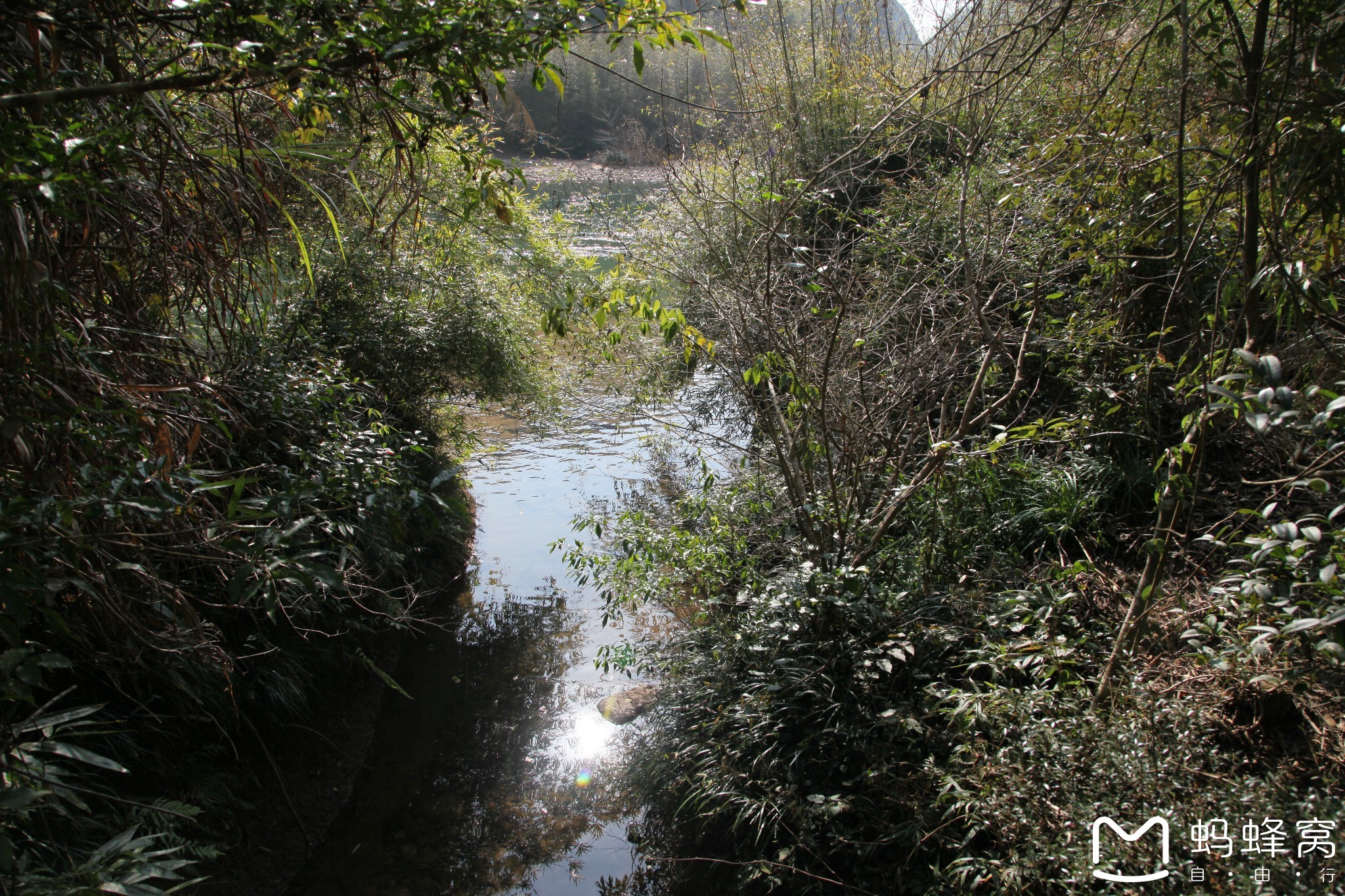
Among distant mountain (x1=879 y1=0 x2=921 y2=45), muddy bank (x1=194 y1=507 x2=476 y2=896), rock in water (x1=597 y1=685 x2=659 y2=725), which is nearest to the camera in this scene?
muddy bank (x1=194 y1=507 x2=476 y2=896)

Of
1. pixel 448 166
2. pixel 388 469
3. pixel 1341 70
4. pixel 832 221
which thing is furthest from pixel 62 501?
pixel 832 221

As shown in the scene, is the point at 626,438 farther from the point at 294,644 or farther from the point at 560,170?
the point at 294,644

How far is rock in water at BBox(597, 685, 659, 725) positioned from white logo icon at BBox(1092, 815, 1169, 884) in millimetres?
2738

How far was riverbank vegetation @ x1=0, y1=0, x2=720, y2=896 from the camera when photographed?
66.5 inches

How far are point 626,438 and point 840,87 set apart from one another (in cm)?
446

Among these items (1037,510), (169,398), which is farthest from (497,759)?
(1037,510)

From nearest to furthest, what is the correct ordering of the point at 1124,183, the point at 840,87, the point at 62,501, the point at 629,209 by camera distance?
the point at 62,501 → the point at 1124,183 → the point at 840,87 → the point at 629,209

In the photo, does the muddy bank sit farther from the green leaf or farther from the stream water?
the green leaf

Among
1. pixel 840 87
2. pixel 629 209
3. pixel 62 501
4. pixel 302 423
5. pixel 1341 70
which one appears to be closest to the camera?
pixel 62 501

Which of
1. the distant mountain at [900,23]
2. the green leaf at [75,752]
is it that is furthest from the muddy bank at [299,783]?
the distant mountain at [900,23]

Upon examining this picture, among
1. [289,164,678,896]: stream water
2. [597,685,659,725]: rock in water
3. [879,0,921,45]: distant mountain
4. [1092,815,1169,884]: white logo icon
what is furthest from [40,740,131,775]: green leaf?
[879,0,921,45]: distant mountain

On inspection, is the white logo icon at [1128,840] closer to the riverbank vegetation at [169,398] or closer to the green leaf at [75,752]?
the riverbank vegetation at [169,398]

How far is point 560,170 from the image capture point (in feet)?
26.3

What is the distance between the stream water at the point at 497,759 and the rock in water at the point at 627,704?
2.0 inches
